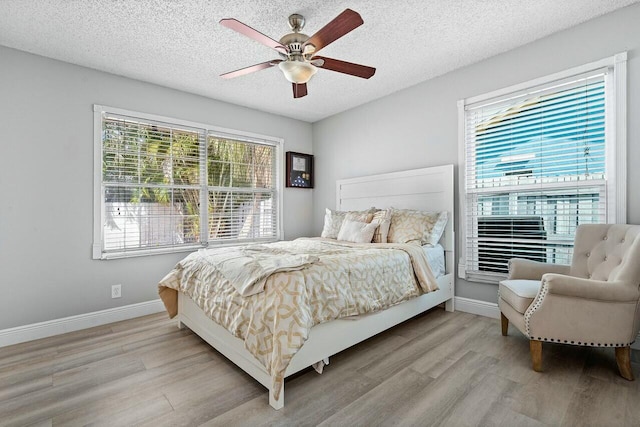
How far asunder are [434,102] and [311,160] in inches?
83.5

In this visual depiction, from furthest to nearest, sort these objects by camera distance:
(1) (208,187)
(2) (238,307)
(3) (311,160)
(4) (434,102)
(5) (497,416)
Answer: (3) (311,160), (1) (208,187), (4) (434,102), (2) (238,307), (5) (497,416)

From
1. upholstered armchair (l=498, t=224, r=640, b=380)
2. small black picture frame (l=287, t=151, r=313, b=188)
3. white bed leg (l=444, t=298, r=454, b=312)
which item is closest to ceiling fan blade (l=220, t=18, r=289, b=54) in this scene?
upholstered armchair (l=498, t=224, r=640, b=380)

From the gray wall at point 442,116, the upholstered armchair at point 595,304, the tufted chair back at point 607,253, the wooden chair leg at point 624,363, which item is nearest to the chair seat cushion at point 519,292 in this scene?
the upholstered armchair at point 595,304

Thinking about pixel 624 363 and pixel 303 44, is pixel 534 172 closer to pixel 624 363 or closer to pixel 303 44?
pixel 624 363

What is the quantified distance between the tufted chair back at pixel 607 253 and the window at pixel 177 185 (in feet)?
11.3

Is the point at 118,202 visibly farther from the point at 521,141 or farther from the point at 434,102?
the point at 521,141

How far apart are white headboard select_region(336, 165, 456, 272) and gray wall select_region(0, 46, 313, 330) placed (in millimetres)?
2710

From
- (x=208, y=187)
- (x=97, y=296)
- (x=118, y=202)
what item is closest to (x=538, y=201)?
(x=208, y=187)

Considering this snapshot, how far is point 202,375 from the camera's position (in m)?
2.01

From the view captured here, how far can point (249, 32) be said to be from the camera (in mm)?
1929

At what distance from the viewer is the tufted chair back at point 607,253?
187 centimetres

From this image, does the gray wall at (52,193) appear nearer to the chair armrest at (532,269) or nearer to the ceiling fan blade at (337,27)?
the ceiling fan blade at (337,27)

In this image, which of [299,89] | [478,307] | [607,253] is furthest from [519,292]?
[299,89]

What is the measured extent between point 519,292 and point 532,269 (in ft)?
1.59
